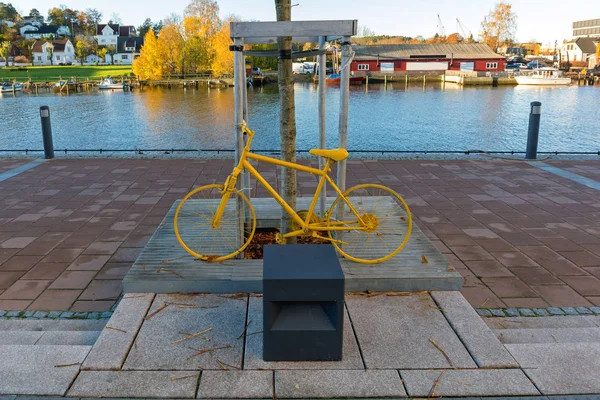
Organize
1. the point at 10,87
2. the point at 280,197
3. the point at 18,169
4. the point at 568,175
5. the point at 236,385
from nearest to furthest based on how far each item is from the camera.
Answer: the point at 236,385 < the point at 280,197 < the point at 568,175 < the point at 18,169 < the point at 10,87

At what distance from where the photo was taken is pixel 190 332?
3.51 metres

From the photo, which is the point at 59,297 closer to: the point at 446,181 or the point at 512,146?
the point at 446,181

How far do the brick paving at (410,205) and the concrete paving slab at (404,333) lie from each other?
0.80 metres

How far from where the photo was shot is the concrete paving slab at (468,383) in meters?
2.89

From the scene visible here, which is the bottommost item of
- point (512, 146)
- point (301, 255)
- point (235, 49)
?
point (512, 146)

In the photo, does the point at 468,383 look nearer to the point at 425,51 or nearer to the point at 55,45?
the point at 425,51

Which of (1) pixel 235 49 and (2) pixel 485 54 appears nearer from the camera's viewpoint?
(1) pixel 235 49

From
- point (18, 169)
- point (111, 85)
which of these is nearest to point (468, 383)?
point (18, 169)

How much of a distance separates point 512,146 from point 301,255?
62.2 feet

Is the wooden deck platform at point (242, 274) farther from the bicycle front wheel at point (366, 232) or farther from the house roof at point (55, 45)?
the house roof at point (55, 45)

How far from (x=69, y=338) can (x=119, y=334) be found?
0.44 meters

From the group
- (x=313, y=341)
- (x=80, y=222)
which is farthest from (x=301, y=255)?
(x=80, y=222)

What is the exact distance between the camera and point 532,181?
856cm

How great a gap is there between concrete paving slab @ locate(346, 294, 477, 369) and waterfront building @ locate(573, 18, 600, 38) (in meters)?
154
